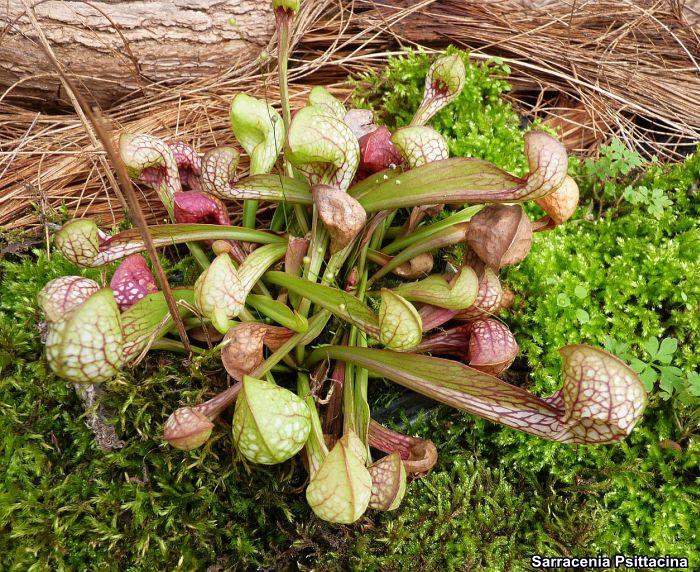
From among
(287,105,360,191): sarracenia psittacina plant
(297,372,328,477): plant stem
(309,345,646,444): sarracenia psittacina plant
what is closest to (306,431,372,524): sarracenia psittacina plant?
(297,372,328,477): plant stem

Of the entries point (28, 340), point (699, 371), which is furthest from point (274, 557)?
point (699, 371)

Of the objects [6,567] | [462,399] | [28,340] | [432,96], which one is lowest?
[6,567]

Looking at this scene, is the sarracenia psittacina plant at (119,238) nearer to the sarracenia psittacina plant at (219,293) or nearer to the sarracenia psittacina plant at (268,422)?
the sarracenia psittacina plant at (219,293)

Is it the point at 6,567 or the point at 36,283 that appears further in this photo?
the point at 36,283

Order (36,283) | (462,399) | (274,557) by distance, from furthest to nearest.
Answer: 1. (36,283)
2. (274,557)
3. (462,399)

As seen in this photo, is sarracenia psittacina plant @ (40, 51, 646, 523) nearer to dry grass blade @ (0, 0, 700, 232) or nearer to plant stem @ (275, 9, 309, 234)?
plant stem @ (275, 9, 309, 234)

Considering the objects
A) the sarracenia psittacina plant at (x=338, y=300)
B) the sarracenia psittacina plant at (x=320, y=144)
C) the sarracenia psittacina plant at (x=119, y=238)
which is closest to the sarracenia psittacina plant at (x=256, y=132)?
the sarracenia psittacina plant at (x=338, y=300)

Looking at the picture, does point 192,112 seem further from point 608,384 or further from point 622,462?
point 622,462
